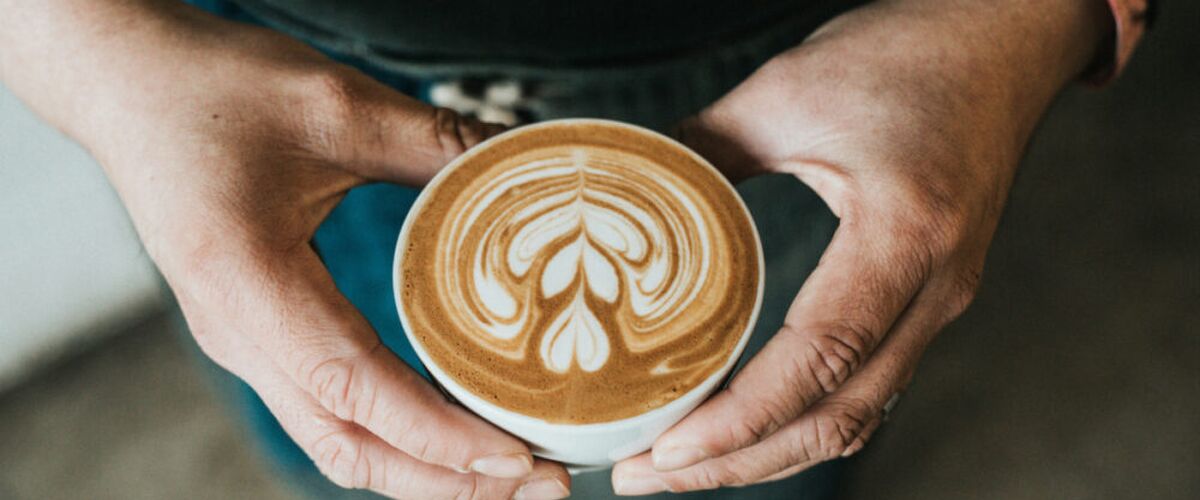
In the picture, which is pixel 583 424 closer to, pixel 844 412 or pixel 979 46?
pixel 844 412

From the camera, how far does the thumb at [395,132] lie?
0.77 m

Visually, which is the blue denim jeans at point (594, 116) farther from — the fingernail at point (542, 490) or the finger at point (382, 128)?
the fingernail at point (542, 490)

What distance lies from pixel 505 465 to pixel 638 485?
0.43 ft

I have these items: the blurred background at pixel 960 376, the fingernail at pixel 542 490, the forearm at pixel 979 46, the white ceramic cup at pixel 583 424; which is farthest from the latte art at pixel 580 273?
the blurred background at pixel 960 376

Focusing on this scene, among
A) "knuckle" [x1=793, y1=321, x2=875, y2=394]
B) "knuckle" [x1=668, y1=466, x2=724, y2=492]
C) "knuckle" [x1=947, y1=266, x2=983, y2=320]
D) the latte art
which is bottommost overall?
"knuckle" [x1=668, y1=466, x2=724, y2=492]

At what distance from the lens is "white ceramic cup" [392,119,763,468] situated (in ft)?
2.19

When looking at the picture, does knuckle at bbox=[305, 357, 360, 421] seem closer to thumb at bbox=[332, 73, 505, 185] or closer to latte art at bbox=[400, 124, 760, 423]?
latte art at bbox=[400, 124, 760, 423]

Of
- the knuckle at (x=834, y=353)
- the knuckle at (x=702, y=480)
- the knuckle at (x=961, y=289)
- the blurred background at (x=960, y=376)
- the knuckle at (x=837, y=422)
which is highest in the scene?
the knuckle at (x=834, y=353)

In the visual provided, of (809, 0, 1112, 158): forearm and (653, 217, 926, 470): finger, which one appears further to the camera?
(809, 0, 1112, 158): forearm

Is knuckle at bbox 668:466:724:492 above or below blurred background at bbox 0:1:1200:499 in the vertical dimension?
above

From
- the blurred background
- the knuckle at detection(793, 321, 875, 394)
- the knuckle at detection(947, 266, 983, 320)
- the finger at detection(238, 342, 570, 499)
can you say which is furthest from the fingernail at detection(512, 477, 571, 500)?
the blurred background

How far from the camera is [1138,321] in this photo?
73.9 inches

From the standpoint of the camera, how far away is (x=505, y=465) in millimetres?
707

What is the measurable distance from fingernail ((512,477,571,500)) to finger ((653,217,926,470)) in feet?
0.29
